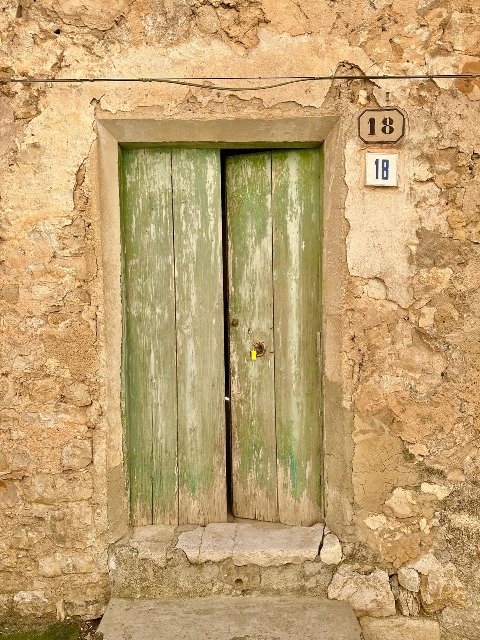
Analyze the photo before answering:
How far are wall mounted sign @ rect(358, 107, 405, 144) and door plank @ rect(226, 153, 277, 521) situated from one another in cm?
47

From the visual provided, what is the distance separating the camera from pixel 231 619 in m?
2.66

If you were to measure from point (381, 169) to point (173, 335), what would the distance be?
4.02 feet

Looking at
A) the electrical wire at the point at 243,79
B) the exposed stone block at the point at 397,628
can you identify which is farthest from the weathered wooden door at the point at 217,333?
the exposed stone block at the point at 397,628

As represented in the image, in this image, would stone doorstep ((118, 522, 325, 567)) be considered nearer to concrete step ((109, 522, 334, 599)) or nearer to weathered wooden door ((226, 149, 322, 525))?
concrete step ((109, 522, 334, 599))

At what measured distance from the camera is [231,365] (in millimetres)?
3031

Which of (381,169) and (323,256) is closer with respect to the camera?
(381,169)

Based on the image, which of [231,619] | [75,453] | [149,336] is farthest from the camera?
[149,336]

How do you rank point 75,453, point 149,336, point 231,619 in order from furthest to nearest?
1. point 149,336
2. point 75,453
3. point 231,619

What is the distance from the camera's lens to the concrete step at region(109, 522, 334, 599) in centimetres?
279

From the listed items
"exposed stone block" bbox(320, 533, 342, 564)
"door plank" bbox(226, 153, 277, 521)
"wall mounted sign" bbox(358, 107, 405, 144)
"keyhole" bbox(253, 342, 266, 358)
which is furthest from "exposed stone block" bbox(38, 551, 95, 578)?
"wall mounted sign" bbox(358, 107, 405, 144)

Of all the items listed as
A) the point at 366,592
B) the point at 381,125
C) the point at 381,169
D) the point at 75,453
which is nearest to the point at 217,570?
the point at 366,592

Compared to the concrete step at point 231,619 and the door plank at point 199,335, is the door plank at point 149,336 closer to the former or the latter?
the door plank at point 199,335

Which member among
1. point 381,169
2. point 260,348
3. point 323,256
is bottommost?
point 260,348

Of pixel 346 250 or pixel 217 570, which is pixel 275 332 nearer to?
pixel 346 250
